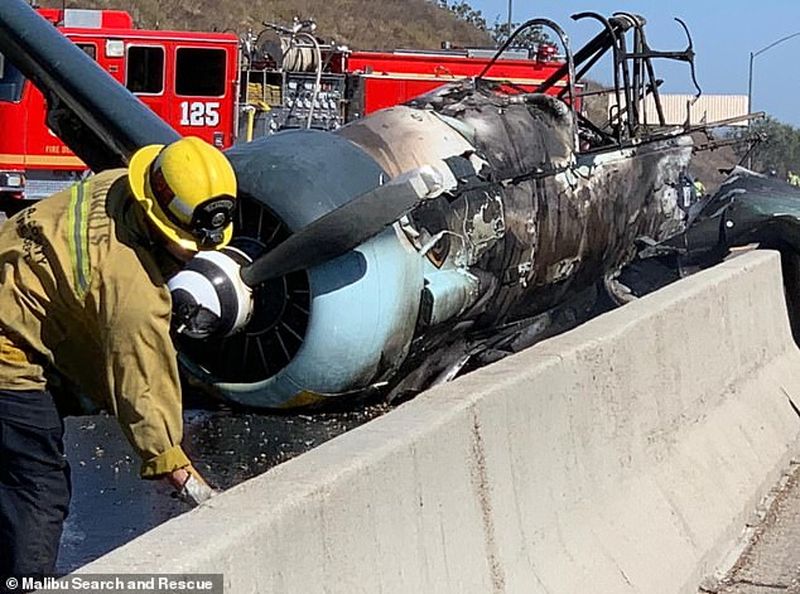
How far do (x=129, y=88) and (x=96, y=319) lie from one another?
18.7m

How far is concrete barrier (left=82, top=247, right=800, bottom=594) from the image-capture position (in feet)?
9.89

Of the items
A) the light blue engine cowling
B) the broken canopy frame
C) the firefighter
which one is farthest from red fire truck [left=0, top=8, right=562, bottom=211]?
the firefighter

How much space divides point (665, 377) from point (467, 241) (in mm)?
1797

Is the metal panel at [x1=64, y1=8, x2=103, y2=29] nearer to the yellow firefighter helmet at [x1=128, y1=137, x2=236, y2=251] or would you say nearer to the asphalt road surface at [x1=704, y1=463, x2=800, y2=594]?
the asphalt road surface at [x1=704, y1=463, x2=800, y2=594]

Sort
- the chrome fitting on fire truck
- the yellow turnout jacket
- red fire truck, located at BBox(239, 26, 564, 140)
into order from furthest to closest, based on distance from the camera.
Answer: red fire truck, located at BBox(239, 26, 564, 140) < the chrome fitting on fire truck < the yellow turnout jacket

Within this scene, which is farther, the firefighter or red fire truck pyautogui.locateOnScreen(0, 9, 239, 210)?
red fire truck pyautogui.locateOnScreen(0, 9, 239, 210)

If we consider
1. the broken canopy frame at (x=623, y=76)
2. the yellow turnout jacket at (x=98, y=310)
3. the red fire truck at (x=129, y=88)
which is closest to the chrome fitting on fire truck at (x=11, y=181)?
the red fire truck at (x=129, y=88)

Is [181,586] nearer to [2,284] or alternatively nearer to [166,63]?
[2,284]

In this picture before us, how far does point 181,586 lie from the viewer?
2.61m

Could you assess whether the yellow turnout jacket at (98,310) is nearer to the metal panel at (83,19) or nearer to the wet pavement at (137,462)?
the wet pavement at (137,462)

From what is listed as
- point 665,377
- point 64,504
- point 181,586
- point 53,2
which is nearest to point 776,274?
point 665,377

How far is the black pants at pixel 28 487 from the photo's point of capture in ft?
13.0

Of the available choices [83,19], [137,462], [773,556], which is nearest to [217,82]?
[83,19]

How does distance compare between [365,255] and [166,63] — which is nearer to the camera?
[365,255]
